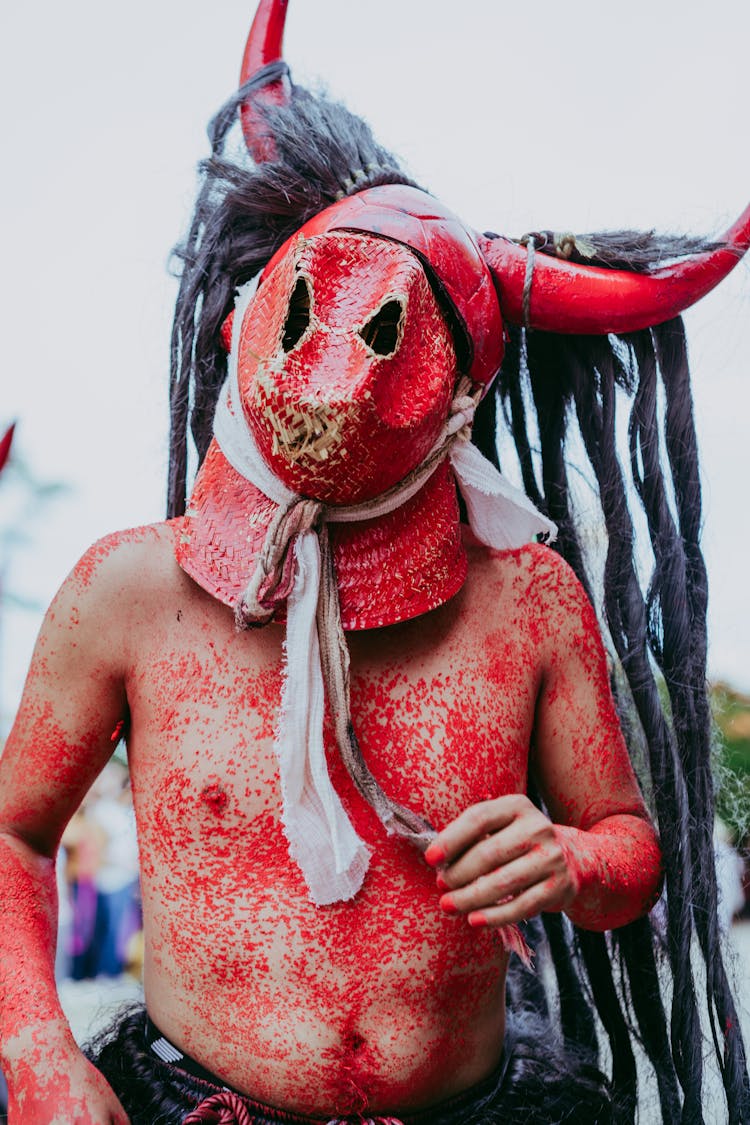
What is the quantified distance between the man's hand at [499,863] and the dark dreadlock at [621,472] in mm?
484

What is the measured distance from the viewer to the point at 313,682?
1.14 m

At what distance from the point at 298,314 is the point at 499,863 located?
0.60 metres

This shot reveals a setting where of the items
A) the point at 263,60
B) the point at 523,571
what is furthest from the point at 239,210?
the point at 523,571

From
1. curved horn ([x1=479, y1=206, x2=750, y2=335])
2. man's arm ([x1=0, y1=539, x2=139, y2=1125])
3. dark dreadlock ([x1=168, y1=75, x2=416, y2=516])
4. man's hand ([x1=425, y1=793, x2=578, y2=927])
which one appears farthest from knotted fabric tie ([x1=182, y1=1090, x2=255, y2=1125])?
curved horn ([x1=479, y1=206, x2=750, y2=335])

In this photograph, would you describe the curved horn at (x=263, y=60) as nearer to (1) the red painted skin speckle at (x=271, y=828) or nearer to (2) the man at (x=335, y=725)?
(2) the man at (x=335, y=725)

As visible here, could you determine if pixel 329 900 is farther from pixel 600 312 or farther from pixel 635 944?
pixel 600 312

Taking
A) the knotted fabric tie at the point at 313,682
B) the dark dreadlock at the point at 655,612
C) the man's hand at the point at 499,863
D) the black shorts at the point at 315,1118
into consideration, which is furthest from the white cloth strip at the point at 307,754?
the dark dreadlock at the point at 655,612

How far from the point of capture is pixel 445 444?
1236 millimetres

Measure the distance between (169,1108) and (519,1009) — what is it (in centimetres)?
67

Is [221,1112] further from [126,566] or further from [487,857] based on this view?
[126,566]

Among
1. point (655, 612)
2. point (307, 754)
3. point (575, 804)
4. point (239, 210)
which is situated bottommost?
point (575, 804)

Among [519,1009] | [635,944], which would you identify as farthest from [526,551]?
[519,1009]

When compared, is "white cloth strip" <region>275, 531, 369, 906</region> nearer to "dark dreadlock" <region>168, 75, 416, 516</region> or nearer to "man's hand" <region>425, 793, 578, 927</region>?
"man's hand" <region>425, 793, 578, 927</region>

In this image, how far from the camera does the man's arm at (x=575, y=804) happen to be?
1035 millimetres
